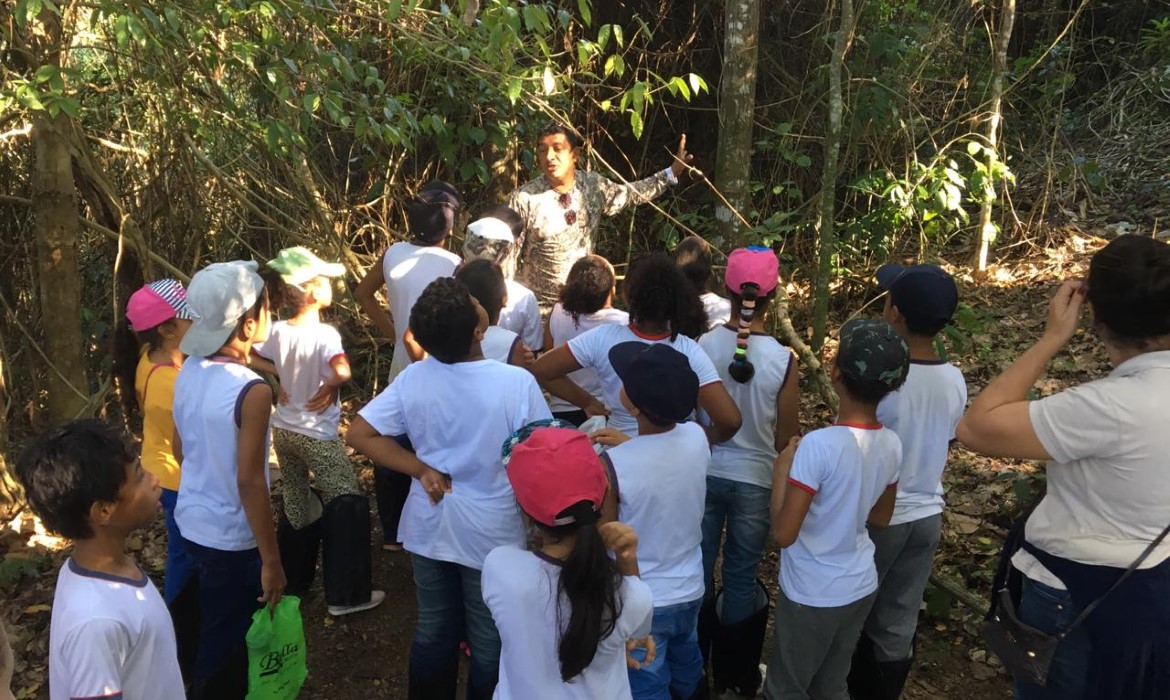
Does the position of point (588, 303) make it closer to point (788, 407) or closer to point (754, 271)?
point (754, 271)

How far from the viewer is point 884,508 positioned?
2.69 meters

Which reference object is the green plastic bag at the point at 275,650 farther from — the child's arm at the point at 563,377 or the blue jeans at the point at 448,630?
the child's arm at the point at 563,377

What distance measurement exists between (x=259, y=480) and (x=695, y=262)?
2076mm

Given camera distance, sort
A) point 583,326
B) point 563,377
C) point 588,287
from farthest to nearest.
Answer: point 583,326, point 588,287, point 563,377

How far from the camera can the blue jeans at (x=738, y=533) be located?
310 centimetres

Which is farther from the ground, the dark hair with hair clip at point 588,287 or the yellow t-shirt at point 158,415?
the dark hair with hair clip at point 588,287

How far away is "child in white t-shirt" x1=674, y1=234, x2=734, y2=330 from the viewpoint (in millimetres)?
3703

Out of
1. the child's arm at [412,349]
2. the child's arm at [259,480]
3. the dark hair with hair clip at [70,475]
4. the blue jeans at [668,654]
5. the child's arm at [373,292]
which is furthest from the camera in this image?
the child's arm at [373,292]

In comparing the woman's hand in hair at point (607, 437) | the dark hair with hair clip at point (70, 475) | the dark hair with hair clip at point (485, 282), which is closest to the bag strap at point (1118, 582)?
the woman's hand in hair at point (607, 437)

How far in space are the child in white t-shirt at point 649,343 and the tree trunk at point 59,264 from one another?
3060mm

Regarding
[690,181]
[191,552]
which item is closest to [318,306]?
[191,552]

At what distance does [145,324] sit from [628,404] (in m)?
1.86

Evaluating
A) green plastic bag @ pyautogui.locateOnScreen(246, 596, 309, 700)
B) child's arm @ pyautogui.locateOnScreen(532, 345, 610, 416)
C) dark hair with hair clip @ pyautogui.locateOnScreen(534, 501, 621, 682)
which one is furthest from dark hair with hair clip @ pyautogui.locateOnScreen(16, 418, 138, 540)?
child's arm @ pyautogui.locateOnScreen(532, 345, 610, 416)

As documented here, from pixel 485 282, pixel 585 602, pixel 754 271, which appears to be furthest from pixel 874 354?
pixel 485 282
